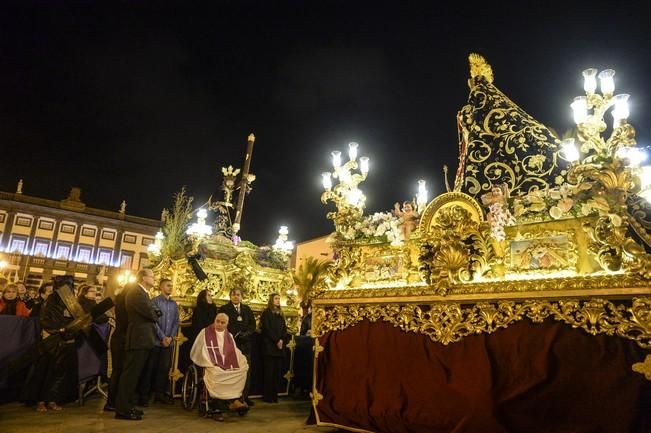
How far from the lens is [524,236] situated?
4000 millimetres

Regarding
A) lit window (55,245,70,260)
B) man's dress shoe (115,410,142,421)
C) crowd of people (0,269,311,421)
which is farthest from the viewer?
lit window (55,245,70,260)

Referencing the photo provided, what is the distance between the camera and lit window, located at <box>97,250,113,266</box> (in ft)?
138

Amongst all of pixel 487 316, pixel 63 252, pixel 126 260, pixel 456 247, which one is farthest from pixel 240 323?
pixel 63 252

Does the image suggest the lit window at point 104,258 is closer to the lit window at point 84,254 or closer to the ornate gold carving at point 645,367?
the lit window at point 84,254

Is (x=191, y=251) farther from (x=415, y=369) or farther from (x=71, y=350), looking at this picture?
(x=415, y=369)

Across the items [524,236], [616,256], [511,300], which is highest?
[524,236]

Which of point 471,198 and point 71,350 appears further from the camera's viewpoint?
point 71,350

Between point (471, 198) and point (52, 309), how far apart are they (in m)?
5.57

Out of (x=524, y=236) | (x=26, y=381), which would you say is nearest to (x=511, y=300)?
(x=524, y=236)

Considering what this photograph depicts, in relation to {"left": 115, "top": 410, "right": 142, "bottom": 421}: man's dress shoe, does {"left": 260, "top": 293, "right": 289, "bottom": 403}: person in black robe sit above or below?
above

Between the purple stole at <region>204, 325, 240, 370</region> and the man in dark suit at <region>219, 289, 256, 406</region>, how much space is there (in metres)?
0.97

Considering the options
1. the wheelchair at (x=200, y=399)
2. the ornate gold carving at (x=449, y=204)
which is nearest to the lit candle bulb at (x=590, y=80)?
the ornate gold carving at (x=449, y=204)

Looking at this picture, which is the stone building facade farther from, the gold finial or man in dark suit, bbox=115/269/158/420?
the gold finial

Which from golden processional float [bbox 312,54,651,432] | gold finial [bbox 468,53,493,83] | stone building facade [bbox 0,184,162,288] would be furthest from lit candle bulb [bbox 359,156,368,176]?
stone building facade [bbox 0,184,162,288]
